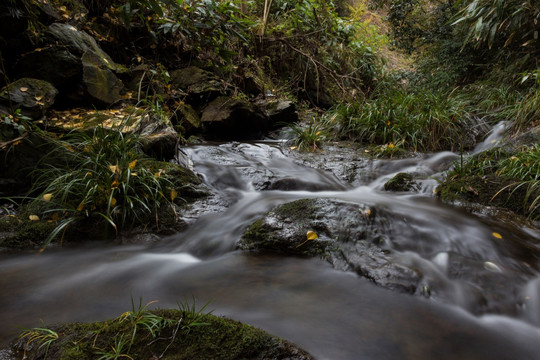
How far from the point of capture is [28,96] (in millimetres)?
2908

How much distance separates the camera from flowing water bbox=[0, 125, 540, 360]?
139 centimetres

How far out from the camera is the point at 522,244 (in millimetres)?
2297

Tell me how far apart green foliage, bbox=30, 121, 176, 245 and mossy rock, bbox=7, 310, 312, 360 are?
1318 mm

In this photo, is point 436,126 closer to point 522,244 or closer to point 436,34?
point 522,244

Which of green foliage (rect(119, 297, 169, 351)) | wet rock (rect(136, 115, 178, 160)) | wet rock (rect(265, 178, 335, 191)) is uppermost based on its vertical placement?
wet rock (rect(136, 115, 178, 160))

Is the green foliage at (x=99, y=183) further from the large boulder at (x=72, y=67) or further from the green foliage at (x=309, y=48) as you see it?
the green foliage at (x=309, y=48)

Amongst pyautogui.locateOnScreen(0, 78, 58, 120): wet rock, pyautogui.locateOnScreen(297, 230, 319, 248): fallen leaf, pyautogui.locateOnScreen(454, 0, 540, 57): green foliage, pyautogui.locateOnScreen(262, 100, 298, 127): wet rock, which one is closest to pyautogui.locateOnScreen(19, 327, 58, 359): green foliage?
pyautogui.locateOnScreen(297, 230, 319, 248): fallen leaf

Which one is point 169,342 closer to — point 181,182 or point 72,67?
point 181,182

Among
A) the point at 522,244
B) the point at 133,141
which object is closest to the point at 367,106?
the point at 522,244

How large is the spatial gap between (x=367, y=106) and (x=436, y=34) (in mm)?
4158

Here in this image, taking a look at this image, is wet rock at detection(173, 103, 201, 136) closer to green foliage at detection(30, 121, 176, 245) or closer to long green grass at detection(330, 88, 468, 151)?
green foliage at detection(30, 121, 176, 245)

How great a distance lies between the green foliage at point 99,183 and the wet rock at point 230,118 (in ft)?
8.38

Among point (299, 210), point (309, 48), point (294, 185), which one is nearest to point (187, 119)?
point (294, 185)

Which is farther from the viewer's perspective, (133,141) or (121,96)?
(121,96)
